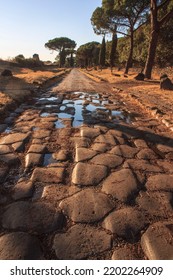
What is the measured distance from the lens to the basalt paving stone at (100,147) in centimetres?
363

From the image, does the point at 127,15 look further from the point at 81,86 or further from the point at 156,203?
the point at 156,203

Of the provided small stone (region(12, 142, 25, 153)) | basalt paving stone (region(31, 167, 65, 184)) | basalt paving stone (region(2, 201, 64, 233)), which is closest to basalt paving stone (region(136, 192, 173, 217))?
basalt paving stone (region(2, 201, 64, 233))

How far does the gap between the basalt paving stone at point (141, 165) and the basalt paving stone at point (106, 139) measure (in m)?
0.72

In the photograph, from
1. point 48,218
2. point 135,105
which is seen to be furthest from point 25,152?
point 135,105

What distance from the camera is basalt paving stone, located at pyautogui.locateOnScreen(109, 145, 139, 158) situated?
11.5 feet

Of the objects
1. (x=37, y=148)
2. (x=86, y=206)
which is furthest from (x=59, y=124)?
(x=86, y=206)

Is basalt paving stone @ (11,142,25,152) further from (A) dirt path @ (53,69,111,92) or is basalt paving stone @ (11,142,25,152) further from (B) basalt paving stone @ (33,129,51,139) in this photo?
(A) dirt path @ (53,69,111,92)

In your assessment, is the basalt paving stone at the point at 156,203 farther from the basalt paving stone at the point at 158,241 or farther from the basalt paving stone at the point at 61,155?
the basalt paving stone at the point at 61,155

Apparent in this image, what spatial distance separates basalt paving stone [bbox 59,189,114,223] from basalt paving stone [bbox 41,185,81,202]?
0.22 ft

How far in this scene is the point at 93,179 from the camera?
2.75 metres

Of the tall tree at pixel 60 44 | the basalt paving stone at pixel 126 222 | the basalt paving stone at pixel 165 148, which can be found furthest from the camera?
the tall tree at pixel 60 44

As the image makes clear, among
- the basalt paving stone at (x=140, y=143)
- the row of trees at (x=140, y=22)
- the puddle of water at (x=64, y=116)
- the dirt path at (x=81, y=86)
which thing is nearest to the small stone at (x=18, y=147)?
the basalt paving stone at (x=140, y=143)

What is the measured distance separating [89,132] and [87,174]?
1755 millimetres
